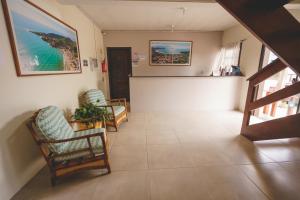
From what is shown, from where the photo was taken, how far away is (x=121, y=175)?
176 centimetres

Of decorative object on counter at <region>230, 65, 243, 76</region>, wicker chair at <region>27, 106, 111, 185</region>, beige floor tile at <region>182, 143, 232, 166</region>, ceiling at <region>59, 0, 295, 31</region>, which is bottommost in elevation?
beige floor tile at <region>182, 143, 232, 166</region>

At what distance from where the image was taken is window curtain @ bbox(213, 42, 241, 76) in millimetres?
4285

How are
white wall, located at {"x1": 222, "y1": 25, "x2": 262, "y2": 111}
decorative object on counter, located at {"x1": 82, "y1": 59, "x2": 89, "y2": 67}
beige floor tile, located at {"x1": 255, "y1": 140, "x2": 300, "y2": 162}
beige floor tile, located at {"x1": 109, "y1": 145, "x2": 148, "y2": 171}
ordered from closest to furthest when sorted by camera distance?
beige floor tile, located at {"x1": 109, "y1": 145, "x2": 148, "y2": 171}, beige floor tile, located at {"x1": 255, "y1": 140, "x2": 300, "y2": 162}, decorative object on counter, located at {"x1": 82, "y1": 59, "x2": 89, "y2": 67}, white wall, located at {"x1": 222, "y1": 25, "x2": 262, "y2": 111}

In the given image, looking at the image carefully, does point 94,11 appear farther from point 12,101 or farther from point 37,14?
point 12,101

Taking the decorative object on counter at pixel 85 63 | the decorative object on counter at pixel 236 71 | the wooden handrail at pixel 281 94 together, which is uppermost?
the decorative object on counter at pixel 85 63

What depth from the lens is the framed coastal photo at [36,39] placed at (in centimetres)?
147

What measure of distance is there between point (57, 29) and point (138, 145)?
217 centimetres

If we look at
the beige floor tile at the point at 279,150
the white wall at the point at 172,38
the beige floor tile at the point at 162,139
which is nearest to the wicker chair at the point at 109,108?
the beige floor tile at the point at 162,139

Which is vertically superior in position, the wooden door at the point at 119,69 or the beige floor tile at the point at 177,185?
the wooden door at the point at 119,69

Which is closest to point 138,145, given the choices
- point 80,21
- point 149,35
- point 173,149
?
point 173,149

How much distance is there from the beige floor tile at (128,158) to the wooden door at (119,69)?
332 centimetres

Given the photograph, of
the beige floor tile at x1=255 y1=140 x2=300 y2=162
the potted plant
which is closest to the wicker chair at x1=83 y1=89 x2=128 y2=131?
the potted plant

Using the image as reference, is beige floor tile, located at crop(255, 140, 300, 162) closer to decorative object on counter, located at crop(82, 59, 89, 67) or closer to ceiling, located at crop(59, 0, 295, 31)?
ceiling, located at crop(59, 0, 295, 31)

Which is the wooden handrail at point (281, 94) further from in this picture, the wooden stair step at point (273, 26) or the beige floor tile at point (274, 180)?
the wooden stair step at point (273, 26)
